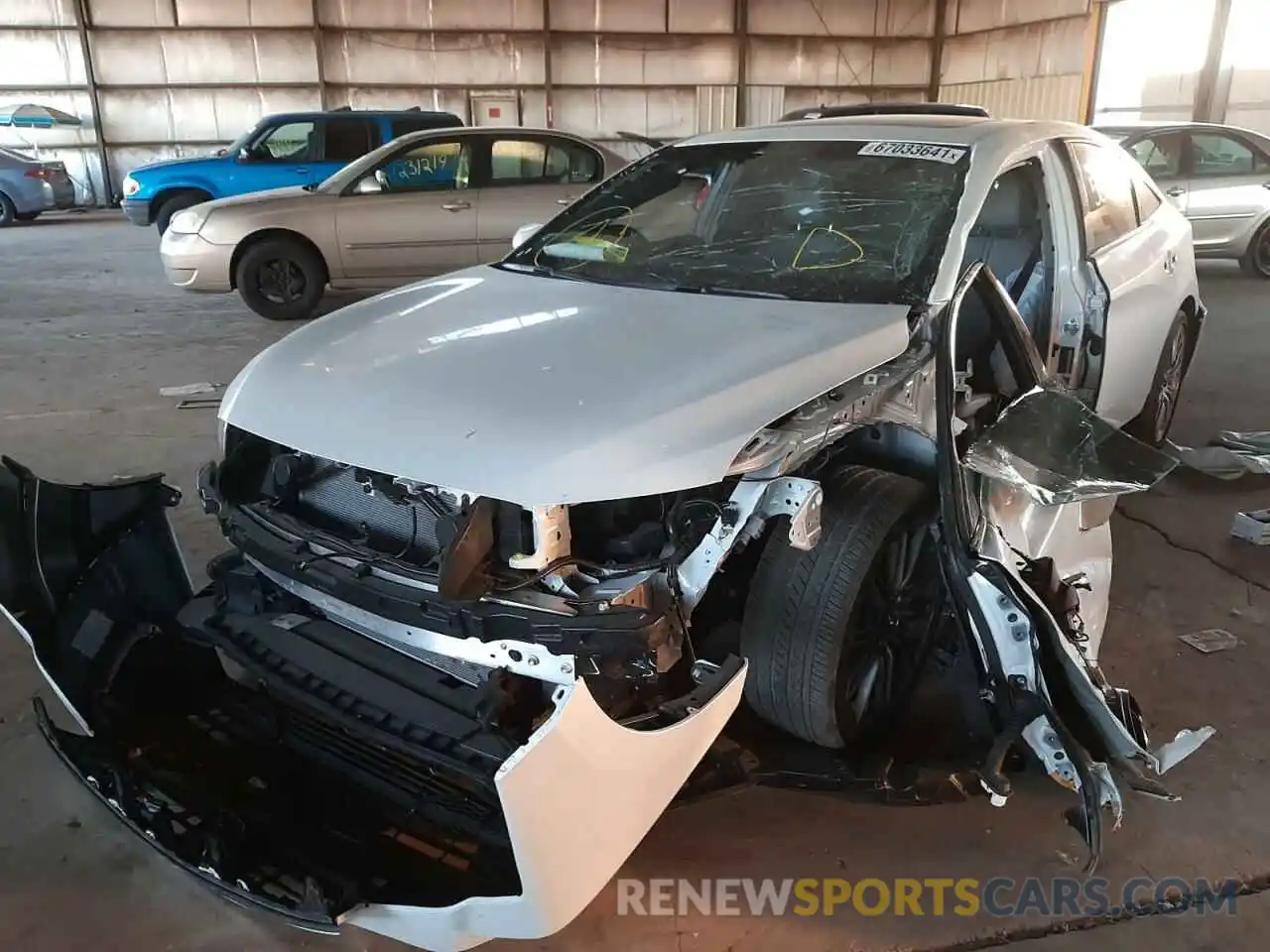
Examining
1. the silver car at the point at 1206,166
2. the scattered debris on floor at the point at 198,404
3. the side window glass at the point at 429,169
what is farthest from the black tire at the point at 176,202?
the silver car at the point at 1206,166

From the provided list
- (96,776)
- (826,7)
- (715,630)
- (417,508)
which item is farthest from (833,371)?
(826,7)

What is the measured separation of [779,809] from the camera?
2.39m

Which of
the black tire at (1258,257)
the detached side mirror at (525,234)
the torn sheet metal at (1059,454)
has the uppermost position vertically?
the detached side mirror at (525,234)

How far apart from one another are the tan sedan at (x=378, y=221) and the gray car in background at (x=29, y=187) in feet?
28.1

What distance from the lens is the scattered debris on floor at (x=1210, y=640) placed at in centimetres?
304

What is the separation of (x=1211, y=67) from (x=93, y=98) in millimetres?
17747

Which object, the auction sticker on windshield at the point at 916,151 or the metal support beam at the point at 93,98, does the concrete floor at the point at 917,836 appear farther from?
the metal support beam at the point at 93,98

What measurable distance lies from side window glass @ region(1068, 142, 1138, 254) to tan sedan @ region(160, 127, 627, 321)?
15.6 ft

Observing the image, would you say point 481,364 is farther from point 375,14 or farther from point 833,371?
point 375,14

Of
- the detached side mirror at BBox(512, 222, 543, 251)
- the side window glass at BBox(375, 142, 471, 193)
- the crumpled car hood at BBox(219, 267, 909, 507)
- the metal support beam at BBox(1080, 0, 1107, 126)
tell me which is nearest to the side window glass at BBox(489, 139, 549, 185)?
the side window glass at BBox(375, 142, 471, 193)

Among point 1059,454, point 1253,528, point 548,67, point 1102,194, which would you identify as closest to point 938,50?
point 548,67

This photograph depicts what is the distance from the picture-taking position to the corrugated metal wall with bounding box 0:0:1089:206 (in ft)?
55.4

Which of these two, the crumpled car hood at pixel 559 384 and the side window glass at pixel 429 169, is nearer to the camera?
the crumpled car hood at pixel 559 384

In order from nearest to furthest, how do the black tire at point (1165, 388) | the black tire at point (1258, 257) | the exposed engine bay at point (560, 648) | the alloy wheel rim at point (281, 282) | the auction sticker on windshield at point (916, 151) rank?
the exposed engine bay at point (560, 648), the auction sticker on windshield at point (916, 151), the black tire at point (1165, 388), the alloy wheel rim at point (281, 282), the black tire at point (1258, 257)
